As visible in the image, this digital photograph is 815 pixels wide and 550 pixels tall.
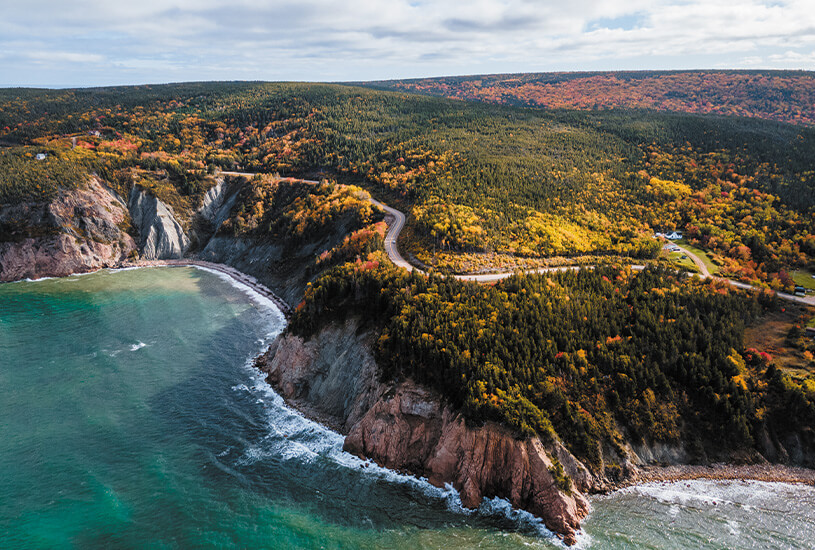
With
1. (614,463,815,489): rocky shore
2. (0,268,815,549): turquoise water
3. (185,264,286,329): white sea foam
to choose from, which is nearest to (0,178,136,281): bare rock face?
(185,264,286,329): white sea foam

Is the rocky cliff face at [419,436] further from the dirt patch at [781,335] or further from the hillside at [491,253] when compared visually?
the dirt patch at [781,335]

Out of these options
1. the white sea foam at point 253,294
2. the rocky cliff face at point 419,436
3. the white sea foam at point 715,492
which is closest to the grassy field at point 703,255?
the white sea foam at point 715,492

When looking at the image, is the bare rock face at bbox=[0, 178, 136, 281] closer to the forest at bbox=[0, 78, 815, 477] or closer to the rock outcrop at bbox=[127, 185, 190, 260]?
the rock outcrop at bbox=[127, 185, 190, 260]

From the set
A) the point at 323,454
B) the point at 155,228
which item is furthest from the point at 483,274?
the point at 155,228

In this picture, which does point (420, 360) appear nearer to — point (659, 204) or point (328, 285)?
point (328, 285)

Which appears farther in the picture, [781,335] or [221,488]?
[781,335]

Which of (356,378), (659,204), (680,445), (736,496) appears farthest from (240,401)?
(659,204)

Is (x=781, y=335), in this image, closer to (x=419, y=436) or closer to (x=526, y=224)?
(x=526, y=224)
